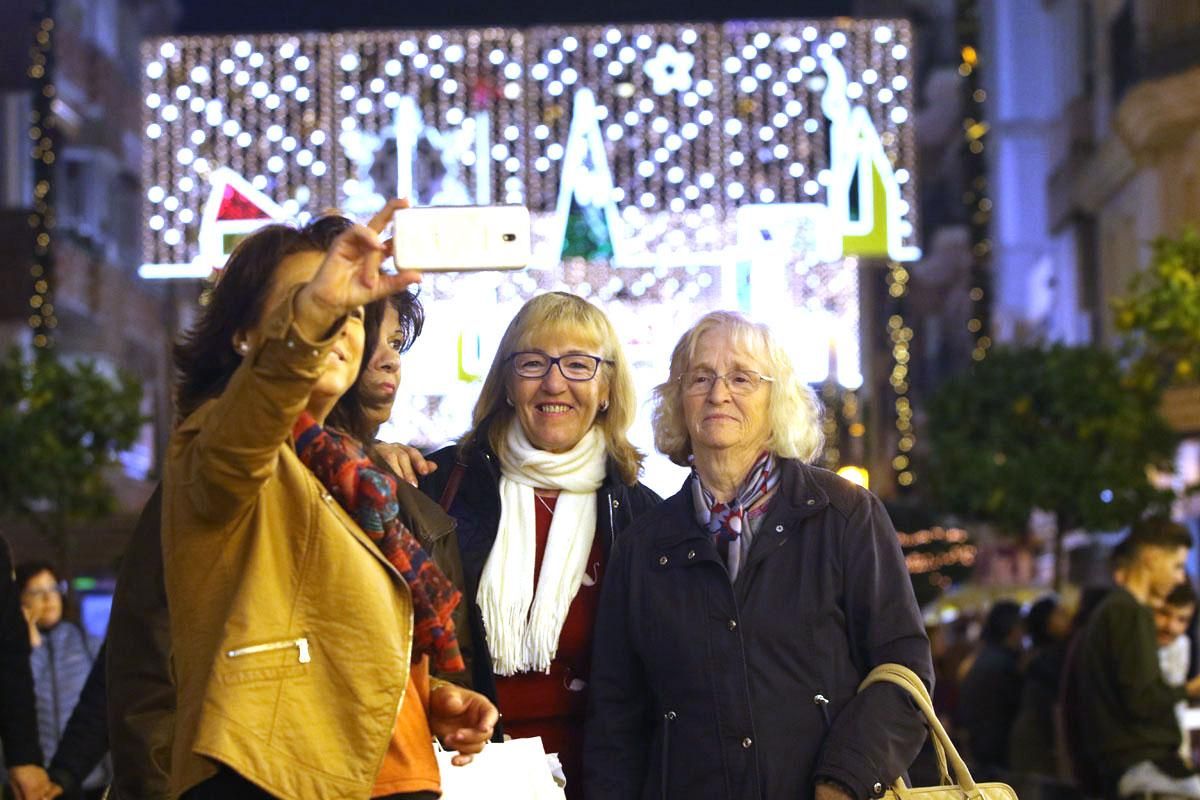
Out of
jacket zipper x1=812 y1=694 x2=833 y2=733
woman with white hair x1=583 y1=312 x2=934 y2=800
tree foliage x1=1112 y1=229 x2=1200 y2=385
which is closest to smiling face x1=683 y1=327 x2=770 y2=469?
woman with white hair x1=583 y1=312 x2=934 y2=800

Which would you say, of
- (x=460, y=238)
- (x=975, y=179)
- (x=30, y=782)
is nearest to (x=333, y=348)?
(x=460, y=238)

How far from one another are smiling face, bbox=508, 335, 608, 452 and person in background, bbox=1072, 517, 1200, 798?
13.8 ft

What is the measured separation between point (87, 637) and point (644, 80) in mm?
12648

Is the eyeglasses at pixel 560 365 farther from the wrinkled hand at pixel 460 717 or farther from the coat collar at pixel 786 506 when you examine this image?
the wrinkled hand at pixel 460 717

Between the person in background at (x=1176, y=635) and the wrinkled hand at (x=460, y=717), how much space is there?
6.40 metres

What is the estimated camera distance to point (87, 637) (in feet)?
36.3

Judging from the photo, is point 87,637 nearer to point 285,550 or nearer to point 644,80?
point 285,550

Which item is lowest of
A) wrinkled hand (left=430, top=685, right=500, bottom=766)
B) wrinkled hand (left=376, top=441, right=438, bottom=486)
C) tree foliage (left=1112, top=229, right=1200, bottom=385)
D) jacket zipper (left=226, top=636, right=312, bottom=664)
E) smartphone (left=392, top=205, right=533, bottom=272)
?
wrinkled hand (left=430, top=685, right=500, bottom=766)

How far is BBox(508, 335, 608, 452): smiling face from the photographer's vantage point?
599cm

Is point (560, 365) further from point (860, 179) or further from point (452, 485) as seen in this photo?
point (860, 179)

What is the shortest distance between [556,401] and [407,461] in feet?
1.95

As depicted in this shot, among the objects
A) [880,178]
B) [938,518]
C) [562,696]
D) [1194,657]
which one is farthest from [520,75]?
[562,696]

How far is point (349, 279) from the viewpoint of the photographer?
3.37m

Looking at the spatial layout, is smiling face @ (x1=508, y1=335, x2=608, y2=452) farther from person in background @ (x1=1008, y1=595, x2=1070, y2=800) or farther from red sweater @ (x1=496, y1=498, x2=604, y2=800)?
person in background @ (x1=1008, y1=595, x2=1070, y2=800)
